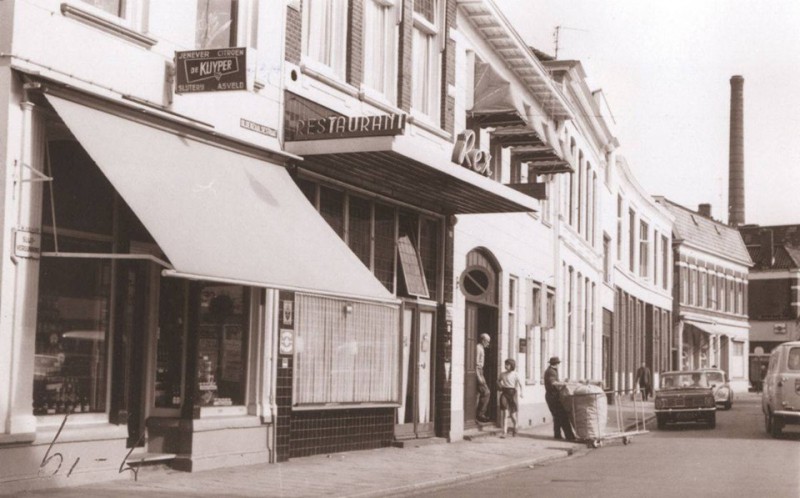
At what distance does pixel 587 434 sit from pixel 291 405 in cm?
891

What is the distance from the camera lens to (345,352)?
16.9 m

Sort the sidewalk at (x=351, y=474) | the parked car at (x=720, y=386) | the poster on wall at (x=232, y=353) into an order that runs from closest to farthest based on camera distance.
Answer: the sidewalk at (x=351, y=474) < the poster on wall at (x=232, y=353) < the parked car at (x=720, y=386)

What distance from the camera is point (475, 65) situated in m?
23.3

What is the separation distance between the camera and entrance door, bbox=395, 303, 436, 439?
1942 cm

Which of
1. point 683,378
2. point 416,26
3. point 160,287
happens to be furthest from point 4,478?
point 683,378

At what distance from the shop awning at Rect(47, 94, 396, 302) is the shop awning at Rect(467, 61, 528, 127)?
8.50 metres

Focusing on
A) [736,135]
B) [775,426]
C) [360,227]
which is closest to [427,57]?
[360,227]

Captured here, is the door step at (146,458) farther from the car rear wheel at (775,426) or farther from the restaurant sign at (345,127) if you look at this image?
the car rear wheel at (775,426)

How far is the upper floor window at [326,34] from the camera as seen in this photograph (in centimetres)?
1636

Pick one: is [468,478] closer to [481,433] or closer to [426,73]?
[481,433]

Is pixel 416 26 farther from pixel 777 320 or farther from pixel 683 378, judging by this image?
pixel 777 320

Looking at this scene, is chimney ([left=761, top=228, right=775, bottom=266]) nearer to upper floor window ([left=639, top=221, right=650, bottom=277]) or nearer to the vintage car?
upper floor window ([left=639, top=221, right=650, bottom=277])

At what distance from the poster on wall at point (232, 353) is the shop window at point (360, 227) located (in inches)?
129

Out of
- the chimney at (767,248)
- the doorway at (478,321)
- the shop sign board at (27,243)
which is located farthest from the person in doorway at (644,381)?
the shop sign board at (27,243)
